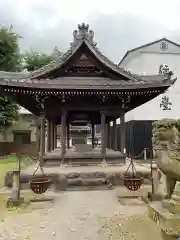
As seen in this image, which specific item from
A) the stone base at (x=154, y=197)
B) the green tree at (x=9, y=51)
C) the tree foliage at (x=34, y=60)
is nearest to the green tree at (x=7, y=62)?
the green tree at (x=9, y=51)

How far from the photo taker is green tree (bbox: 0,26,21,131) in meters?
24.6

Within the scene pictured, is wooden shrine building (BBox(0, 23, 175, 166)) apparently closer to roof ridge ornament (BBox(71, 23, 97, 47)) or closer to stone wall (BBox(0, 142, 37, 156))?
roof ridge ornament (BBox(71, 23, 97, 47))

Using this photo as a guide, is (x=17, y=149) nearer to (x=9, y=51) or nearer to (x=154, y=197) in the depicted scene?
(x=9, y=51)

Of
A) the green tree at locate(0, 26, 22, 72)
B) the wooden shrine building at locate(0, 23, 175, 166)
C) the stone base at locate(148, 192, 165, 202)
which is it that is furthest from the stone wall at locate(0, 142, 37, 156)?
the stone base at locate(148, 192, 165, 202)

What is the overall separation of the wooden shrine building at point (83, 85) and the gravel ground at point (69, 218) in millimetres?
3988

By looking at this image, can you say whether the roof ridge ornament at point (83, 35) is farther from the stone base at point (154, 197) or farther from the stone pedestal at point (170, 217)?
the stone pedestal at point (170, 217)

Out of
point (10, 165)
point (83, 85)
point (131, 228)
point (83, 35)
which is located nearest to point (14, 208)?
point (131, 228)

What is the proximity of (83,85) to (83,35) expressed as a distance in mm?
2428

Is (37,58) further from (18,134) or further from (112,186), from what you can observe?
(112,186)

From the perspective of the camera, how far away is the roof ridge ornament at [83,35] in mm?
11711

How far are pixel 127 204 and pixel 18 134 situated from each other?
22.9m

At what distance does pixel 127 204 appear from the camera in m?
7.52

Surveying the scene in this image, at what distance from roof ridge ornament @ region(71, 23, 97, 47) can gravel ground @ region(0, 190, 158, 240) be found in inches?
264

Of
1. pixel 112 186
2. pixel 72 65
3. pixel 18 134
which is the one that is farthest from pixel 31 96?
pixel 18 134
